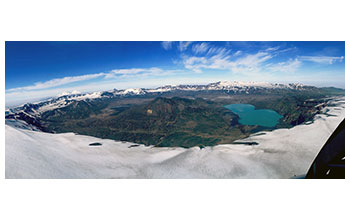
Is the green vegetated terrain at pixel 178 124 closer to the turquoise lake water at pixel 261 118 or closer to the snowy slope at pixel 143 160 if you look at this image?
the turquoise lake water at pixel 261 118

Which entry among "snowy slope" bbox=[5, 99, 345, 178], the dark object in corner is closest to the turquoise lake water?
"snowy slope" bbox=[5, 99, 345, 178]

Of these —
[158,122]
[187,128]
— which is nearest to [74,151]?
[187,128]

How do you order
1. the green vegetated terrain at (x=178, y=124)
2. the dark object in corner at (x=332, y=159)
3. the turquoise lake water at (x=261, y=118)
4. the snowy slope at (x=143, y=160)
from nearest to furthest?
1. the dark object in corner at (x=332, y=159)
2. the snowy slope at (x=143, y=160)
3. the green vegetated terrain at (x=178, y=124)
4. the turquoise lake water at (x=261, y=118)

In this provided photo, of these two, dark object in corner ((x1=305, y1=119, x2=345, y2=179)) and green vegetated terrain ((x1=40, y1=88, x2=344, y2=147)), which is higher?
dark object in corner ((x1=305, y1=119, x2=345, y2=179))

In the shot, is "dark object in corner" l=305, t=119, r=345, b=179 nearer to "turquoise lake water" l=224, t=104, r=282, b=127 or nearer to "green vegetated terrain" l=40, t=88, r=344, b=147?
"green vegetated terrain" l=40, t=88, r=344, b=147

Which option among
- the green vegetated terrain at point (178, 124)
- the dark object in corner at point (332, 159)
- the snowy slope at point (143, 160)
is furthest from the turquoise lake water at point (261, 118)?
the dark object in corner at point (332, 159)

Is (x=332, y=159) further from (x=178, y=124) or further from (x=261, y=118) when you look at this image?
(x=261, y=118)
